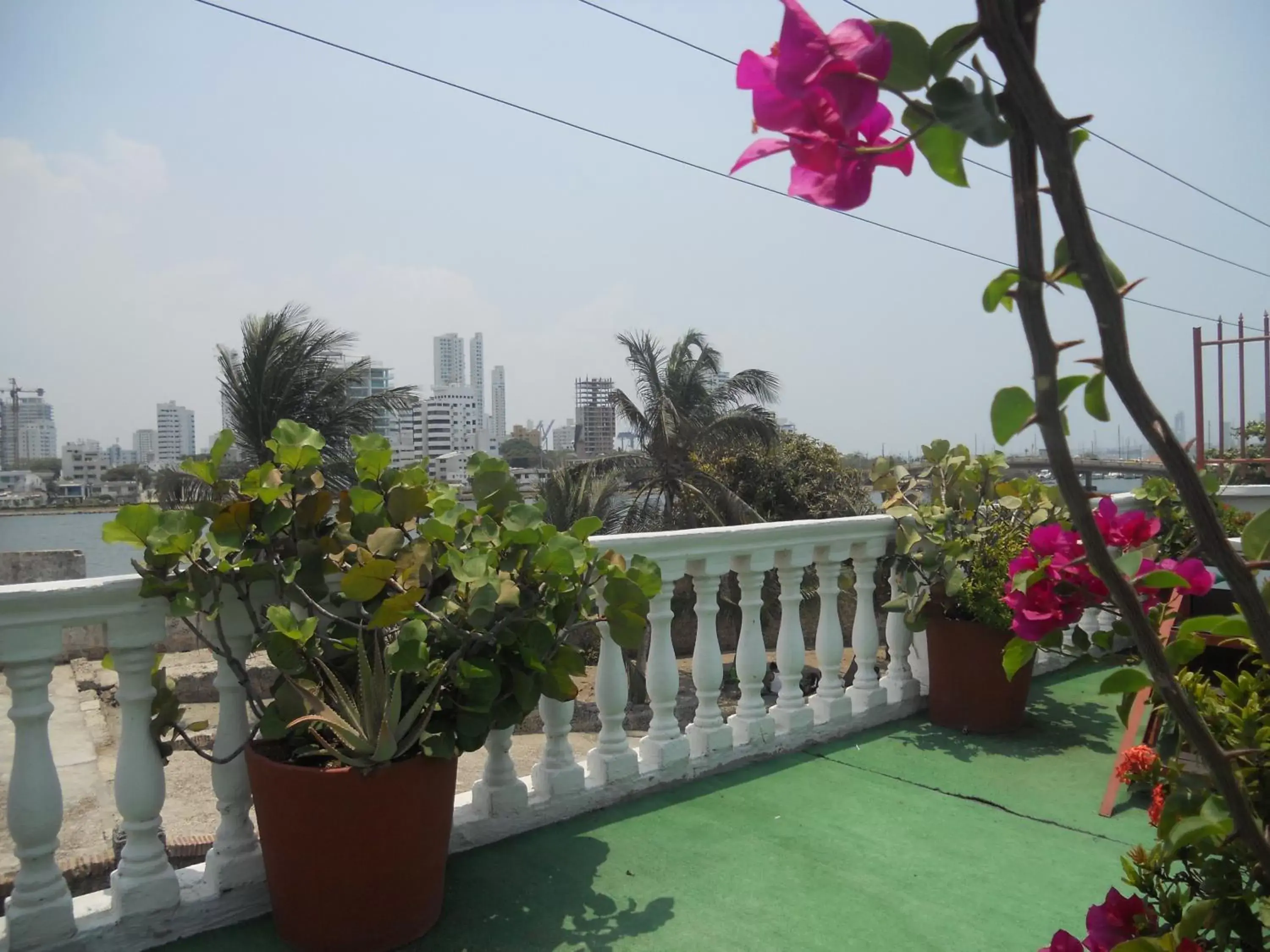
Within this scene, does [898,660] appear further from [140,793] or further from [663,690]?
[140,793]

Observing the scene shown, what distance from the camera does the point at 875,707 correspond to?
362cm

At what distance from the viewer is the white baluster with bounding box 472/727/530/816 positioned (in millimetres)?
2586

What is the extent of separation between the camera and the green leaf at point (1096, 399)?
1.90 feet

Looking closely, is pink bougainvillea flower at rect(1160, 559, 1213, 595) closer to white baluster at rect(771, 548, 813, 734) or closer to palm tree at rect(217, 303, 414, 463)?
white baluster at rect(771, 548, 813, 734)

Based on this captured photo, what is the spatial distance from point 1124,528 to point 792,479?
17843 mm

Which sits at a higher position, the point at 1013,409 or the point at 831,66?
the point at 831,66

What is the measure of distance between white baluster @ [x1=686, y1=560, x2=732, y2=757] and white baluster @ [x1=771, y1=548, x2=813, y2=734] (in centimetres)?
28

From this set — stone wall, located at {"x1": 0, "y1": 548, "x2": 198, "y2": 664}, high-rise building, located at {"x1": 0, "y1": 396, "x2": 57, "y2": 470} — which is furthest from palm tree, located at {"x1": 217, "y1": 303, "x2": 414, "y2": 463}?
high-rise building, located at {"x1": 0, "y1": 396, "x2": 57, "y2": 470}

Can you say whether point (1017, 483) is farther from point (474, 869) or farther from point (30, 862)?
point (30, 862)

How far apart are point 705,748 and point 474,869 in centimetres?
97

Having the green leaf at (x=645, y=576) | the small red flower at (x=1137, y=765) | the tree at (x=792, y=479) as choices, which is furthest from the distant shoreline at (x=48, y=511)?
the small red flower at (x=1137, y=765)

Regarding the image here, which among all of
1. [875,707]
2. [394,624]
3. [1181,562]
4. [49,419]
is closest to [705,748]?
[875,707]

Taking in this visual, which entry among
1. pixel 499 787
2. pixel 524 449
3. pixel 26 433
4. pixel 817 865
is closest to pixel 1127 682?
pixel 817 865

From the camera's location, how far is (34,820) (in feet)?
6.43
